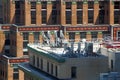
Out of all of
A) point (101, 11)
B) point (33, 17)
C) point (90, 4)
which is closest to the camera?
point (33, 17)

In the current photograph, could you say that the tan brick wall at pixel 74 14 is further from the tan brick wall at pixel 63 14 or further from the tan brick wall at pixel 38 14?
the tan brick wall at pixel 38 14

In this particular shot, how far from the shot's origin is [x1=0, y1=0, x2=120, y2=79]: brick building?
403 ft

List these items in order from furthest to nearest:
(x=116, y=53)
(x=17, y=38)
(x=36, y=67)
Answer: (x=17, y=38) < (x=36, y=67) < (x=116, y=53)

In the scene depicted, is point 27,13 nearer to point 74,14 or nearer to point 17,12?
point 17,12

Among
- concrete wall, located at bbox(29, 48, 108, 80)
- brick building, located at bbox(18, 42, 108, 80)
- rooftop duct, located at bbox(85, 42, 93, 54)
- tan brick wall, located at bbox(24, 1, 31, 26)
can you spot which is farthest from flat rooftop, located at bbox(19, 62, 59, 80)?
tan brick wall, located at bbox(24, 1, 31, 26)

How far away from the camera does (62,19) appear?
126562mm

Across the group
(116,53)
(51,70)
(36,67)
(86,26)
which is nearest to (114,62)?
(116,53)

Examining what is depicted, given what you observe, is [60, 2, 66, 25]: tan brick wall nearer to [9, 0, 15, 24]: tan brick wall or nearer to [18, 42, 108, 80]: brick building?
[9, 0, 15, 24]: tan brick wall

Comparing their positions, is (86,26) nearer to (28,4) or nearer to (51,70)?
(28,4)

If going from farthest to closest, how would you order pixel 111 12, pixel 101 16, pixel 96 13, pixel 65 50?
pixel 101 16 → pixel 96 13 → pixel 111 12 → pixel 65 50

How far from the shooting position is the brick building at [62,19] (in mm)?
122688

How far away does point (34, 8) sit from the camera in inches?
4983

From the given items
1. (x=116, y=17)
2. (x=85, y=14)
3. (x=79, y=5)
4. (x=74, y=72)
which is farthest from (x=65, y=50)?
(x=116, y=17)

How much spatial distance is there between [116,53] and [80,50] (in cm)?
601
